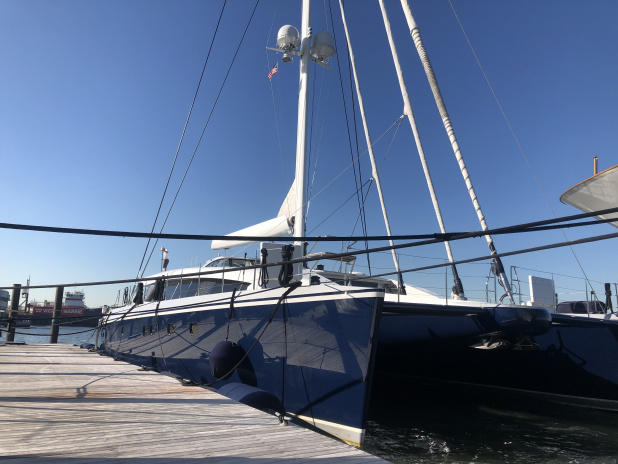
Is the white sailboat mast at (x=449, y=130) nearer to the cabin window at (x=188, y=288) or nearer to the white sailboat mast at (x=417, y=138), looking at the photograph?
the white sailboat mast at (x=417, y=138)

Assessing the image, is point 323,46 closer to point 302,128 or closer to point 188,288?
point 302,128

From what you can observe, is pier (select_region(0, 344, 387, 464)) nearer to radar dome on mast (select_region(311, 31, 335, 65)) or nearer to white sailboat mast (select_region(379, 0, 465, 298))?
white sailboat mast (select_region(379, 0, 465, 298))

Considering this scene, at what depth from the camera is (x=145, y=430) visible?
3.63 m

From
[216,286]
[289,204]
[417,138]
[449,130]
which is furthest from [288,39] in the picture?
[216,286]

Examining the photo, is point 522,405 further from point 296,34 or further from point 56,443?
point 296,34

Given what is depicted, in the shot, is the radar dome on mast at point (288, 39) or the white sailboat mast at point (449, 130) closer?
the white sailboat mast at point (449, 130)

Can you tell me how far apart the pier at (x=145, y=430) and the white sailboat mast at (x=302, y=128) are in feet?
14.6

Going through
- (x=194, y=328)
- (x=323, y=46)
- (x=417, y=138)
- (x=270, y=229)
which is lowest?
(x=194, y=328)

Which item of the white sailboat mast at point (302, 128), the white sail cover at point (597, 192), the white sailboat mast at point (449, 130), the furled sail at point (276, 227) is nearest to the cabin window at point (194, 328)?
the furled sail at point (276, 227)

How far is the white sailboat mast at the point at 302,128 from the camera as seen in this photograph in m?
9.34

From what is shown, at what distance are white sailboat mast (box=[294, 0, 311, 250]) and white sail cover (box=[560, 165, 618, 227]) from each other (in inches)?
223

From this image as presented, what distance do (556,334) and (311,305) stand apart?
5339 mm

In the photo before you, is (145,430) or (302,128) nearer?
(145,430)

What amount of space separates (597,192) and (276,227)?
23.4ft
